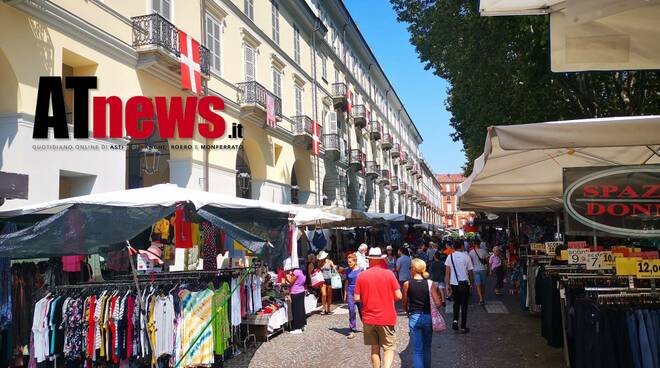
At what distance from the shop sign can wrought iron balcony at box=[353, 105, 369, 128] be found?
107 feet

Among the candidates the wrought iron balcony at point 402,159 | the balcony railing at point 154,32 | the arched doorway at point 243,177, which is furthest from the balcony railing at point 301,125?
the wrought iron balcony at point 402,159

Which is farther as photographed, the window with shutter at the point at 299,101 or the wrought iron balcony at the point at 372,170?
the wrought iron balcony at the point at 372,170

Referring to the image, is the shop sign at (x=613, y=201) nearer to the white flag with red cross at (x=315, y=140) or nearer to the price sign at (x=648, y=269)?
the price sign at (x=648, y=269)

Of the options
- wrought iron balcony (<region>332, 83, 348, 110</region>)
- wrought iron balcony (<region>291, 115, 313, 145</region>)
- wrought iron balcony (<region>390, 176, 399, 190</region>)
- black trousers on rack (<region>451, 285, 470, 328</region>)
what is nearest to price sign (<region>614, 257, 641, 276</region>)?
black trousers on rack (<region>451, 285, 470, 328</region>)

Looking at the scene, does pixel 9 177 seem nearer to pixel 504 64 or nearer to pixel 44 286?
pixel 44 286

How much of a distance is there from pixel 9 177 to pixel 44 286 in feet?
5.83

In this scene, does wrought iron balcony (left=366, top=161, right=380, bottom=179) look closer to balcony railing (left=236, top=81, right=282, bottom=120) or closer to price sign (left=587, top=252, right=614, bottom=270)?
balcony railing (left=236, top=81, right=282, bottom=120)

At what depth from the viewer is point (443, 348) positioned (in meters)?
8.76

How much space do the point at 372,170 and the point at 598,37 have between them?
3693 centimetres

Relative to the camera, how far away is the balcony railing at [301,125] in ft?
81.5

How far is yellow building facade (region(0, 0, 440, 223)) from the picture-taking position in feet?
34.7

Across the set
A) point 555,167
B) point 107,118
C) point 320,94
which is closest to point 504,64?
point 555,167

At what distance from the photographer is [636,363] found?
4.45m

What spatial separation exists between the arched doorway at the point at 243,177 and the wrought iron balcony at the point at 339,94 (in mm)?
11367
